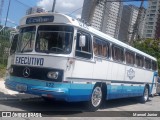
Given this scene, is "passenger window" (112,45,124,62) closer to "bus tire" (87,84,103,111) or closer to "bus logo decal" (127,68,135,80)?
"bus logo decal" (127,68,135,80)

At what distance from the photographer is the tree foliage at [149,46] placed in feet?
124

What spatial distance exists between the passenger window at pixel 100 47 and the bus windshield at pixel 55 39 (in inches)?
60.7

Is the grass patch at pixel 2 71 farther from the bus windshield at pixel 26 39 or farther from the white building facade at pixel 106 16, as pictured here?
the white building facade at pixel 106 16

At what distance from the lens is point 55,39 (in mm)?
9898

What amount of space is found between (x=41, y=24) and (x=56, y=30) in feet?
2.03

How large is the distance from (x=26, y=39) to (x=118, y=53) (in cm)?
433

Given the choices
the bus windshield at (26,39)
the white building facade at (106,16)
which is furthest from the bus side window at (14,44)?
the white building facade at (106,16)

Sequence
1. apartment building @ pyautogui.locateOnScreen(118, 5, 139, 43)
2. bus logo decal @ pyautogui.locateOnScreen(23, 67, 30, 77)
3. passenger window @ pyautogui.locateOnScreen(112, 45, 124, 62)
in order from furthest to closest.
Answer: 1. apartment building @ pyautogui.locateOnScreen(118, 5, 139, 43)
2. passenger window @ pyautogui.locateOnScreen(112, 45, 124, 62)
3. bus logo decal @ pyautogui.locateOnScreen(23, 67, 30, 77)

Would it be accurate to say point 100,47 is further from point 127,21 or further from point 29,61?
point 127,21

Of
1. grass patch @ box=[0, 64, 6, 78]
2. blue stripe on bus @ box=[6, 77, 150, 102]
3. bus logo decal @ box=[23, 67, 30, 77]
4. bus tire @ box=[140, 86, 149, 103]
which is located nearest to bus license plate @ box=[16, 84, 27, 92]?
blue stripe on bus @ box=[6, 77, 150, 102]

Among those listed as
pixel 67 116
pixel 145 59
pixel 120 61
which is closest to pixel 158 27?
pixel 145 59

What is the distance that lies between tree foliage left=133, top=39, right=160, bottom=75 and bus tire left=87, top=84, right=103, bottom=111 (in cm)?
2688

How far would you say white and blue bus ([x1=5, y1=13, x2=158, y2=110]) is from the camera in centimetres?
955

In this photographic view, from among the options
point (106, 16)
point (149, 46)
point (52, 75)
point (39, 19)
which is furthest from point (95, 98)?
point (149, 46)
